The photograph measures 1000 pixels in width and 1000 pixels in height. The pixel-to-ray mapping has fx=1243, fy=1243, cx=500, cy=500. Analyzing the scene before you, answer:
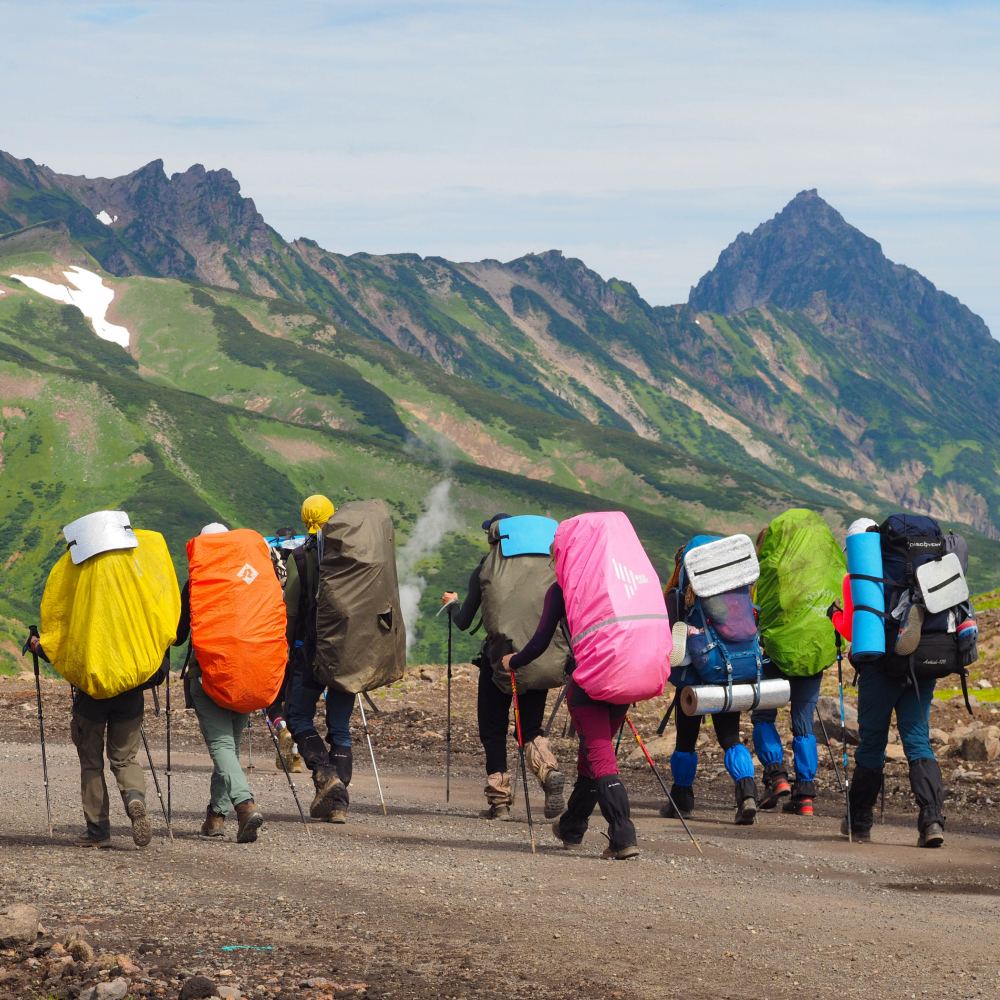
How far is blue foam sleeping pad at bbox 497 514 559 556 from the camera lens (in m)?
10.6

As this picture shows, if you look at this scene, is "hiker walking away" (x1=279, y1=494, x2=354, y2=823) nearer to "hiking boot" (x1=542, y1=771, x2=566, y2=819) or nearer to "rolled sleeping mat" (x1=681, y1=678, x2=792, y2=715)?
"hiking boot" (x1=542, y1=771, x2=566, y2=819)

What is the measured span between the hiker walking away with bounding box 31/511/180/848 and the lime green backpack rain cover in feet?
18.5

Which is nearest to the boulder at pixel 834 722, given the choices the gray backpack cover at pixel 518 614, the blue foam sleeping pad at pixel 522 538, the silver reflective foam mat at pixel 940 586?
the silver reflective foam mat at pixel 940 586

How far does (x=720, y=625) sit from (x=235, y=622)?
403 cm

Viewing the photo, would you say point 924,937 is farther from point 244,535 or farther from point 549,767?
point 244,535

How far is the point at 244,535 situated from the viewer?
9617 millimetres

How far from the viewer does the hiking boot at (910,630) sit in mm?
9539

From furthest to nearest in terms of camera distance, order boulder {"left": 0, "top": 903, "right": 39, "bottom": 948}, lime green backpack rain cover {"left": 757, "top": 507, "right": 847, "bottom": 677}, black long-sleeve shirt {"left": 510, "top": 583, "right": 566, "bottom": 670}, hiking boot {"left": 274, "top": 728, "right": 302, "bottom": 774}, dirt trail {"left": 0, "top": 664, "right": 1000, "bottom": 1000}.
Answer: hiking boot {"left": 274, "top": 728, "right": 302, "bottom": 774}
lime green backpack rain cover {"left": 757, "top": 507, "right": 847, "bottom": 677}
black long-sleeve shirt {"left": 510, "top": 583, "right": 566, "bottom": 670}
boulder {"left": 0, "top": 903, "right": 39, "bottom": 948}
dirt trail {"left": 0, "top": 664, "right": 1000, "bottom": 1000}

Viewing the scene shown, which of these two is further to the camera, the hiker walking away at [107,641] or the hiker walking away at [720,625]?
the hiker walking away at [720,625]

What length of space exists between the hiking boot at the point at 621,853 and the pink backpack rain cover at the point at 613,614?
3.44 feet

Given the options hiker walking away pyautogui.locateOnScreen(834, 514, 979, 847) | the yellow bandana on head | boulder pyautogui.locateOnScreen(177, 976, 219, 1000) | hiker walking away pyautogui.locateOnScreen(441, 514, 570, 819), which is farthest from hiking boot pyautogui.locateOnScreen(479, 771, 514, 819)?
boulder pyautogui.locateOnScreen(177, 976, 219, 1000)

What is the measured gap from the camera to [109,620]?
29.2 ft

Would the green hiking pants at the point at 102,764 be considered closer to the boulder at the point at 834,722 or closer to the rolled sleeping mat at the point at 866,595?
the rolled sleeping mat at the point at 866,595

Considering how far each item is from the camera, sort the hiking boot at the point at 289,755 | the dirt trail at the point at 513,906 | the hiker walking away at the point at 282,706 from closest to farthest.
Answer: the dirt trail at the point at 513,906, the hiker walking away at the point at 282,706, the hiking boot at the point at 289,755
